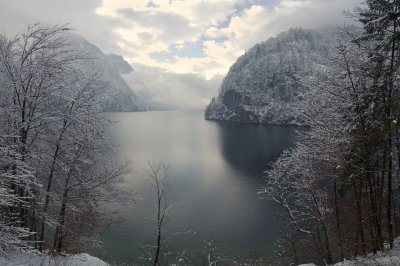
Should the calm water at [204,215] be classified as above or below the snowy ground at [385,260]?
below

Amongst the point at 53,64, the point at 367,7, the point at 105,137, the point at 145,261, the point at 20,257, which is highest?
the point at 367,7

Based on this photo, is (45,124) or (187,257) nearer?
(45,124)

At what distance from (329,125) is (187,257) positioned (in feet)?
71.1

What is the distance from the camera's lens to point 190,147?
109812mm

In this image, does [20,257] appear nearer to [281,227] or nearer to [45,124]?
[45,124]

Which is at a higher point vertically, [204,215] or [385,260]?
[385,260]

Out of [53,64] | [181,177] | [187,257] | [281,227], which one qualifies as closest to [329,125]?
[53,64]

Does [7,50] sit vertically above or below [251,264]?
above

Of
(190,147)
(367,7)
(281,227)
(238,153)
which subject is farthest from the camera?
(190,147)

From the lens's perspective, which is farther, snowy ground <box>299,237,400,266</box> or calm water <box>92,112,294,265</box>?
calm water <box>92,112,294,265</box>

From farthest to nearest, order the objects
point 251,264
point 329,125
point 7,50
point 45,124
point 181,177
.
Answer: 1. point 181,177
2. point 251,264
3. point 329,125
4. point 45,124
5. point 7,50

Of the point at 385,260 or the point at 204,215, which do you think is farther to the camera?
the point at 204,215

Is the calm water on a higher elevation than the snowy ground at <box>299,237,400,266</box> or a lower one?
lower

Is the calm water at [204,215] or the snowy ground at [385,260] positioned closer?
the snowy ground at [385,260]
